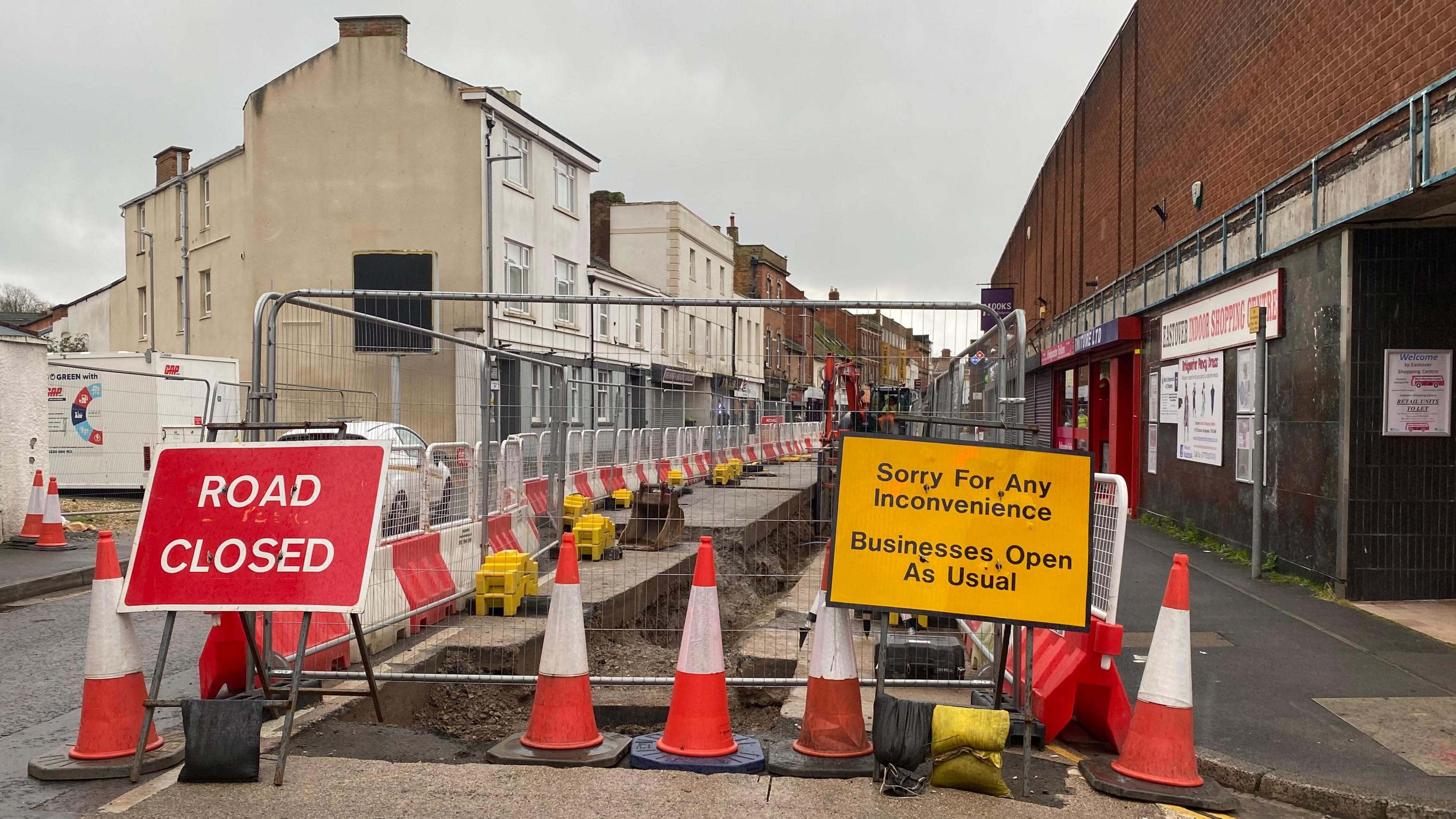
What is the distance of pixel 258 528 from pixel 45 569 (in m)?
7.74

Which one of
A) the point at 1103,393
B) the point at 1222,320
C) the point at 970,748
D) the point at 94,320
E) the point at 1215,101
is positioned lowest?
the point at 970,748

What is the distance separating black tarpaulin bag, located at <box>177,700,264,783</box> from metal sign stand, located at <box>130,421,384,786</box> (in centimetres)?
9

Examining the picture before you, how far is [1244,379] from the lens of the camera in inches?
476

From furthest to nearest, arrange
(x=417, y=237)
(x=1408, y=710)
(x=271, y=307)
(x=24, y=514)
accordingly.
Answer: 1. (x=417, y=237)
2. (x=24, y=514)
3. (x=271, y=307)
4. (x=1408, y=710)

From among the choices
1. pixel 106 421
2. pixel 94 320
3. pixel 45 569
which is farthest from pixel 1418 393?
pixel 94 320

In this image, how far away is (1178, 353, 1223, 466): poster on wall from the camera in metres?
13.1

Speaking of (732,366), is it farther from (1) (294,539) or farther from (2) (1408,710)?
(2) (1408,710)

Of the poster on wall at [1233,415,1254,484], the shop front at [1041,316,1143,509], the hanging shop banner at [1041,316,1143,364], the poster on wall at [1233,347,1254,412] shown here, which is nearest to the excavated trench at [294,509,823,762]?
the poster on wall at [1233,415,1254,484]

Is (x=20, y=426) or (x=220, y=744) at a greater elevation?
(x=20, y=426)

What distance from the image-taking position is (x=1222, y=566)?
1177cm

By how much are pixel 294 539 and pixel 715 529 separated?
17.4 feet

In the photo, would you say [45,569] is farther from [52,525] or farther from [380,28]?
[380,28]

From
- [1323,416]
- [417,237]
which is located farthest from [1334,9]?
[417,237]

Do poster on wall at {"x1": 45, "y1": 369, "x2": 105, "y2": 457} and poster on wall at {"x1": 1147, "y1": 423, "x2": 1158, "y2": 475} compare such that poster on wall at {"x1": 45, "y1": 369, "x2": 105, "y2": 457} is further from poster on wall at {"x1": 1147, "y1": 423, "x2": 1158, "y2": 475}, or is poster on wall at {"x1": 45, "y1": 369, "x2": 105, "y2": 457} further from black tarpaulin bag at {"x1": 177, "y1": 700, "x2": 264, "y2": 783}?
poster on wall at {"x1": 1147, "y1": 423, "x2": 1158, "y2": 475}
